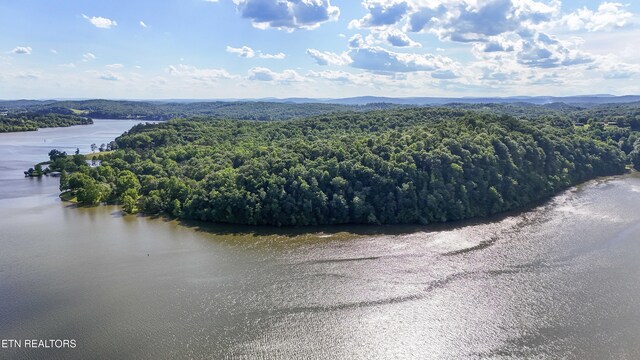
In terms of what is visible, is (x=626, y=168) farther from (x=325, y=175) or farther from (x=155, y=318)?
(x=155, y=318)

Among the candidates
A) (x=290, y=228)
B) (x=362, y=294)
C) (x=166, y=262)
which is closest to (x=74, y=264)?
(x=166, y=262)

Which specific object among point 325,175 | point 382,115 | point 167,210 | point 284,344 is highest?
point 382,115

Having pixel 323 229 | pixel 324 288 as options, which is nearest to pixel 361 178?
pixel 323 229

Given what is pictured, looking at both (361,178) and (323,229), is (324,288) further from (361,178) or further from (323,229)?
(361,178)

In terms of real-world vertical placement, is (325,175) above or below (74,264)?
above

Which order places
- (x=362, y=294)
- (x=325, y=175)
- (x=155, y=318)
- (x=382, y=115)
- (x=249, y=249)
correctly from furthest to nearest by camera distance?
(x=382, y=115), (x=325, y=175), (x=249, y=249), (x=362, y=294), (x=155, y=318)

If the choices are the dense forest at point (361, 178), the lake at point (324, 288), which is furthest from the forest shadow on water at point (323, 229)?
the dense forest at point (361, 178)

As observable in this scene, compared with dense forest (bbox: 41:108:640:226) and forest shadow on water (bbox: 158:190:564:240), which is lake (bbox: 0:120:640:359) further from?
dense forest (bbox: 41:108:640:226)

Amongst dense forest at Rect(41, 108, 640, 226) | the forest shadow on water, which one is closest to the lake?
the forest shadow on water
